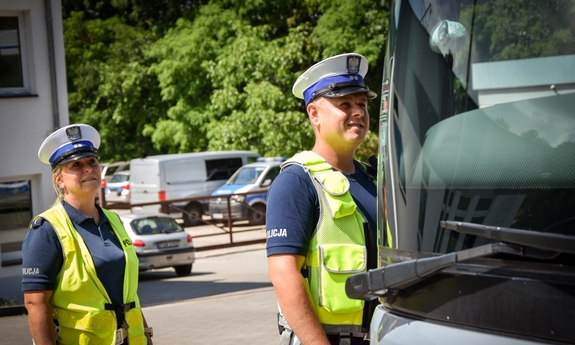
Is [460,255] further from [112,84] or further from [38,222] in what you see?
[112,84]

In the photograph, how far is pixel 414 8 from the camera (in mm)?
2727

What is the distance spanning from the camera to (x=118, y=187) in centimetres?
3453

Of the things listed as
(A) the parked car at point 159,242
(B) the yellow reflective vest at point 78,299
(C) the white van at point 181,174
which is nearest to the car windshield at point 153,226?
(A) the parked car at point 159,242

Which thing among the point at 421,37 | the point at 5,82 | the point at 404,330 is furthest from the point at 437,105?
the point at 5,82

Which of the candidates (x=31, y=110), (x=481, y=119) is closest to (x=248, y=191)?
(x=31, y=110)

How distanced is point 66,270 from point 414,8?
189 centimetres

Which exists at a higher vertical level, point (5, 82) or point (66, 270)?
point (5, 82)

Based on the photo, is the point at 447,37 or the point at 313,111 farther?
the point at 313,111

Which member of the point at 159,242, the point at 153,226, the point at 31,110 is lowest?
the point at 159,242

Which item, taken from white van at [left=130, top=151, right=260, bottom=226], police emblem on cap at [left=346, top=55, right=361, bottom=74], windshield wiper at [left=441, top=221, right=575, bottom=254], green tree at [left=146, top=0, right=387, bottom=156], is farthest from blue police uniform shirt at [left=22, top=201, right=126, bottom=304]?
green tree at [left=146, top=0, right=387, bottom=156]

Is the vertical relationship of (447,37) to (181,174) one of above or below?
above

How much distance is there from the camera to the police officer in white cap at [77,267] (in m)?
3.67

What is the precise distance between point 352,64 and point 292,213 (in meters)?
0.66

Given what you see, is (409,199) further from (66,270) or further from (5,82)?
(5,82)
